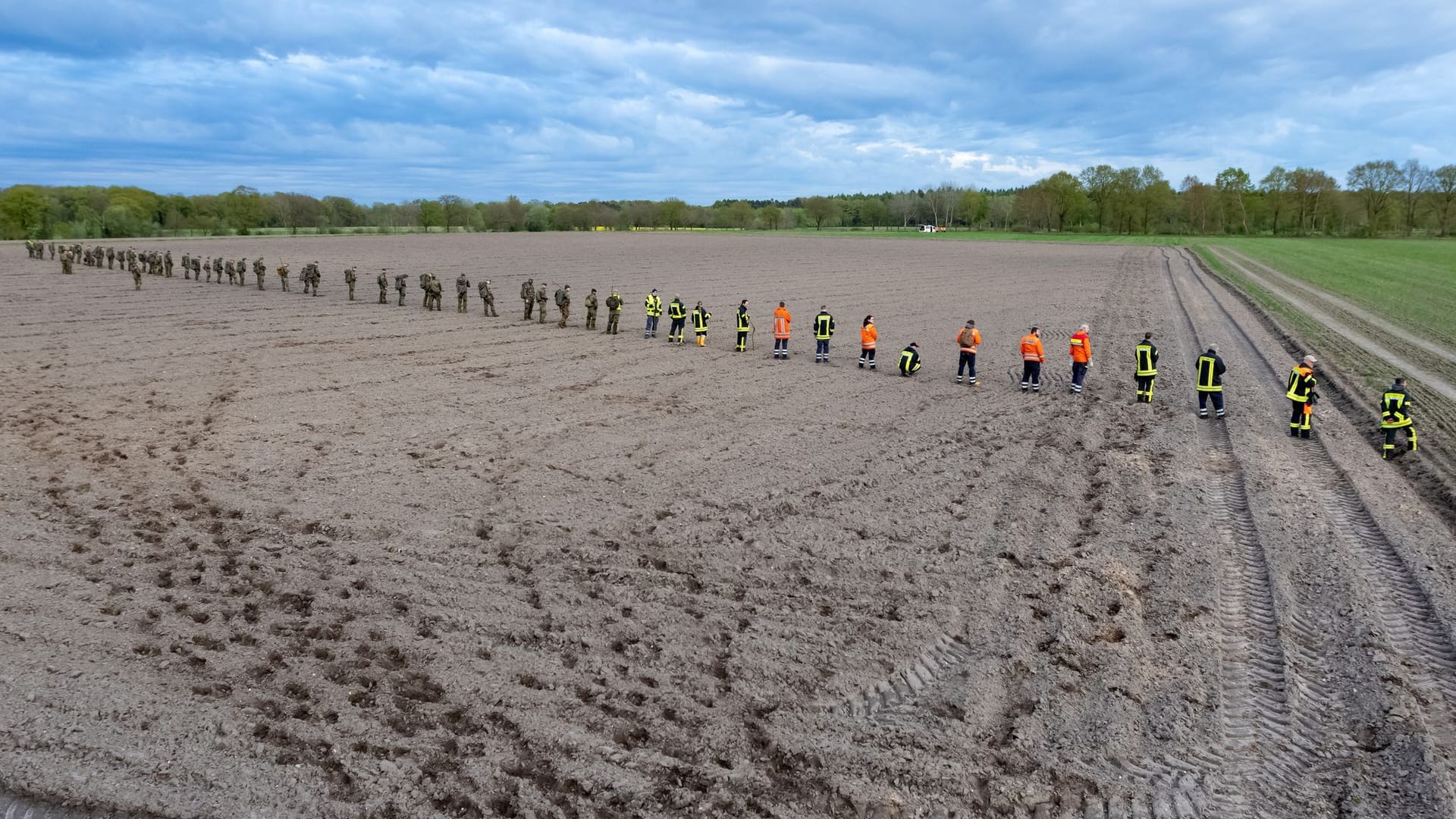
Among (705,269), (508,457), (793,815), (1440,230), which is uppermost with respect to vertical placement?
(1440,230)

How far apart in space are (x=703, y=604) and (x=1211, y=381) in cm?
1212

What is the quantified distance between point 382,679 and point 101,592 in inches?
136

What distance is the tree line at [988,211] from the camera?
104625 mm

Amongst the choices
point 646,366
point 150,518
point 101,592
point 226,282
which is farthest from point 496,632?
point 226,282

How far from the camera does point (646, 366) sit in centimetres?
2053

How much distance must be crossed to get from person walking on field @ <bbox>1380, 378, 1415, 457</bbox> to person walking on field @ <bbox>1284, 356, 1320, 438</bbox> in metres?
1.01

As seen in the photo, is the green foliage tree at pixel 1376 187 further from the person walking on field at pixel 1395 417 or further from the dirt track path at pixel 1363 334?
the person walking on field at pixel 1395 417

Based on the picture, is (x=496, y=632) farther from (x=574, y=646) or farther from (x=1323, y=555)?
(x=1323, y=555)

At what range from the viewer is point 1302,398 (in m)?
14.3

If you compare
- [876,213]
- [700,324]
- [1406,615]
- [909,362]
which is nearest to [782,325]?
[700,324]

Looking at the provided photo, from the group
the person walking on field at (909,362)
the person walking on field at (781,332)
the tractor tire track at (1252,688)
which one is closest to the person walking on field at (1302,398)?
the tractor tire track at (1252,688)

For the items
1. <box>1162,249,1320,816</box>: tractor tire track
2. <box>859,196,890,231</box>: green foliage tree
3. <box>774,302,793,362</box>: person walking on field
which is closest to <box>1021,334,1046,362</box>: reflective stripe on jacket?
<box>774,302,793,362</box>: person walking on field

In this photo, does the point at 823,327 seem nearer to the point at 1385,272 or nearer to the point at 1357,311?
the point at 1357,311

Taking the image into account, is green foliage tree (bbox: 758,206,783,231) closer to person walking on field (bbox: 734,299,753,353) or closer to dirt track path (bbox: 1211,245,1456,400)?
dirt track path (bbox: 1211,245,1456,400)
